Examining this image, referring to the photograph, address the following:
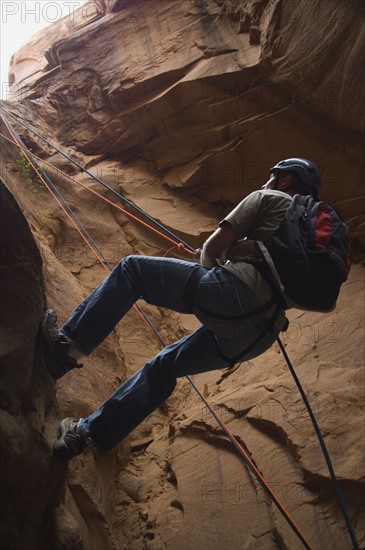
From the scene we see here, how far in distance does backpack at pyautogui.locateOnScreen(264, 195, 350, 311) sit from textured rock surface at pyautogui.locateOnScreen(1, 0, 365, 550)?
1792 millimetres

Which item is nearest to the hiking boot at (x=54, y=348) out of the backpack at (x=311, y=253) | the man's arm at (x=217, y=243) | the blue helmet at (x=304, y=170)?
the man's arm at (x=217, y=243)

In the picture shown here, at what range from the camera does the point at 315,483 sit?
3.93 metres

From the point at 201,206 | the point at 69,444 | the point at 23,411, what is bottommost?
the point at 69,444

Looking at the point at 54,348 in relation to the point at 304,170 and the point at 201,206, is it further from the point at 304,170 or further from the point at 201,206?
the point at 201,206

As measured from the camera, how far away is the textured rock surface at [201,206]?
13.2 ft

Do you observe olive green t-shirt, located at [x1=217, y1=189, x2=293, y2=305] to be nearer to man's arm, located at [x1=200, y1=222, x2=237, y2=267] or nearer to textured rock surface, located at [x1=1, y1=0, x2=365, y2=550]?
man's arm, located at [x1=200, y1=222, x2=237, y2=267]

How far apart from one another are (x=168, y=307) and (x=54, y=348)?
0.80 metres

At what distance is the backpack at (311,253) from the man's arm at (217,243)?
0.24 metres

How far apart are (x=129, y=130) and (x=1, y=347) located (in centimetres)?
645

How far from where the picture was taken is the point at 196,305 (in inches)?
122

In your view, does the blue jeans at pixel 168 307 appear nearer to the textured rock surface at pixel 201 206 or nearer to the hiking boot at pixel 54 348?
the hiking boot at pixel 54 348

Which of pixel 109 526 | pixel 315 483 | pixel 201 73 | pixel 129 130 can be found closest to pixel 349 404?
pixel 315 483

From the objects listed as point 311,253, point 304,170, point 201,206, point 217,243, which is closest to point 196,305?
point 217,243

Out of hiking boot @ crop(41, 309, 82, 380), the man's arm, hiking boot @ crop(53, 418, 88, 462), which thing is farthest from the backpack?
hiking boot @ crop(53, 418, 88, 462)
